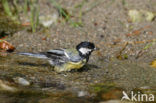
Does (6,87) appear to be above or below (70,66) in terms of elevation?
below

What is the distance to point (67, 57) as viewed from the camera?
13.4 ft

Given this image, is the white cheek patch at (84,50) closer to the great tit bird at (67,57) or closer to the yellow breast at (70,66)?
the great tit bird at (67,57)

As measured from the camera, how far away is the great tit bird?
4023mm

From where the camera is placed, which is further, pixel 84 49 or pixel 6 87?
pixel 84 49

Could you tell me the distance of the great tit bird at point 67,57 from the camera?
4.02 m

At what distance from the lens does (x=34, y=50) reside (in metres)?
4.92

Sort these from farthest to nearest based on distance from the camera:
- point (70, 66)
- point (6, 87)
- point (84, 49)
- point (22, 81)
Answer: point (84, 49) → point (70, 66) → point (22, 81) → point (6, 87)

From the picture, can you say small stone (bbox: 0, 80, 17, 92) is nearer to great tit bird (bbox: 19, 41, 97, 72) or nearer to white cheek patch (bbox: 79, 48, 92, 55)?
great tit bird (bbox: 19, 41, 97, 72)

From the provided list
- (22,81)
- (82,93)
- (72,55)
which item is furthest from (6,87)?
(72,55)

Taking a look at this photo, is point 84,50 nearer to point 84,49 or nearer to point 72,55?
point 84,49

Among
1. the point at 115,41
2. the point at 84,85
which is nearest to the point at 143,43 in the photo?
the point at 115,41

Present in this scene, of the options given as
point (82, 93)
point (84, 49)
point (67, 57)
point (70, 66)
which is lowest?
point (82, 93)

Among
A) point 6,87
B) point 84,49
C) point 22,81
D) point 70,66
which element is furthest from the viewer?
point 84,49

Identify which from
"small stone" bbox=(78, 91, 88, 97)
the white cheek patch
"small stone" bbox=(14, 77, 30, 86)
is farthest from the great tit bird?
"small stone" bbox=(78, 91, 88, 97)
